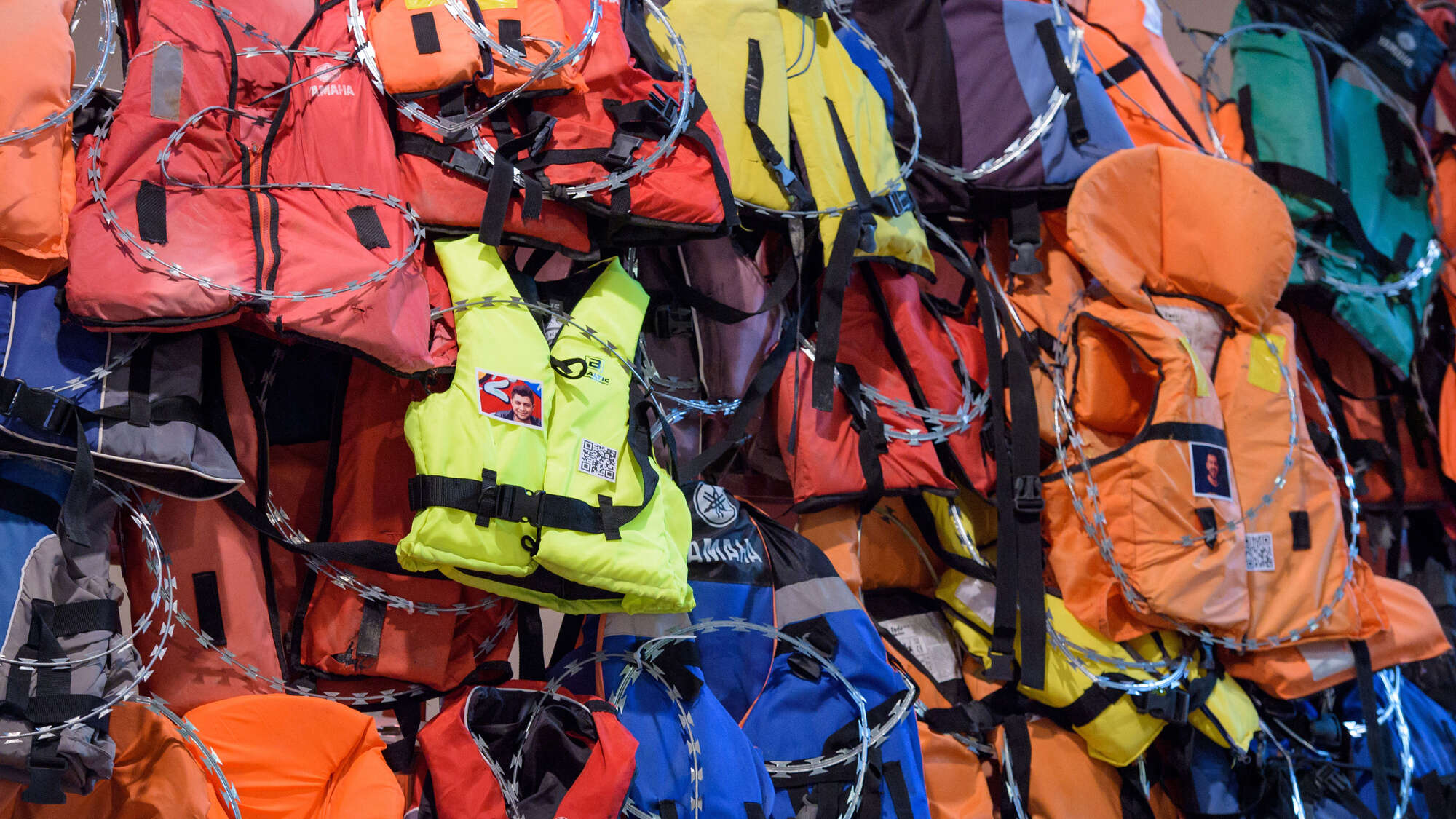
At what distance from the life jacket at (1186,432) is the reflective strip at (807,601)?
643 mm

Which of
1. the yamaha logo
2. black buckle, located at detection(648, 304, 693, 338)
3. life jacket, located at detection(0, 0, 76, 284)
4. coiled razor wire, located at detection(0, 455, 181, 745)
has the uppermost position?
life jacket, located at detection(0, 0, 76, 284)

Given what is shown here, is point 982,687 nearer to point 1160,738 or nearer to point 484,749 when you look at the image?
point 1160,738

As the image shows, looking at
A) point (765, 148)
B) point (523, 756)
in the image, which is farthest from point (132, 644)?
point (765, 148)

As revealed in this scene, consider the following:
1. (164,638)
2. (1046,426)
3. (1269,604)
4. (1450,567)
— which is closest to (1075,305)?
(1046,426)

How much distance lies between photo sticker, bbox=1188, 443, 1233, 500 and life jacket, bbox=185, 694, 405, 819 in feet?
6.25

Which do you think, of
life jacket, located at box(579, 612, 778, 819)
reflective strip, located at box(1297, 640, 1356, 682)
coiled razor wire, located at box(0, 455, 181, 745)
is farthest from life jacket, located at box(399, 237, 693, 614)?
reflective strip, located at box(1297, 640, 1356, 682)

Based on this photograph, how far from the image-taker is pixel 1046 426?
298 centimetres

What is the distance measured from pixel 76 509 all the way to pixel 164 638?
300 mm

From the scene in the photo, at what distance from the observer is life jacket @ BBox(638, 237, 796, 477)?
2.70 metres

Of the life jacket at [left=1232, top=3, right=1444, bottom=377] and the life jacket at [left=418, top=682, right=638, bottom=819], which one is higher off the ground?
the life jacket at [left=1232, top=3, right=1444, bottom=377]

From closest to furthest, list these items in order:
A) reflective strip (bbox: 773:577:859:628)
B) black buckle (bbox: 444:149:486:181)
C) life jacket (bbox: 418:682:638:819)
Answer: life jacket (bbox: 418:682:638:819)
black buckle (bbox: 444:149:486:181)
reflective strip (bbox: 773:577:859:628)

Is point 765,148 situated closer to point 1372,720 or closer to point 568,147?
point 568,147

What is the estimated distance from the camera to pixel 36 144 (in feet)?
6.56

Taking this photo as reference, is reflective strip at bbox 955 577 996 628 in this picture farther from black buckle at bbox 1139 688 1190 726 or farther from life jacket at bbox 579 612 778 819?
life jacket at bbox 579 612 778 819
